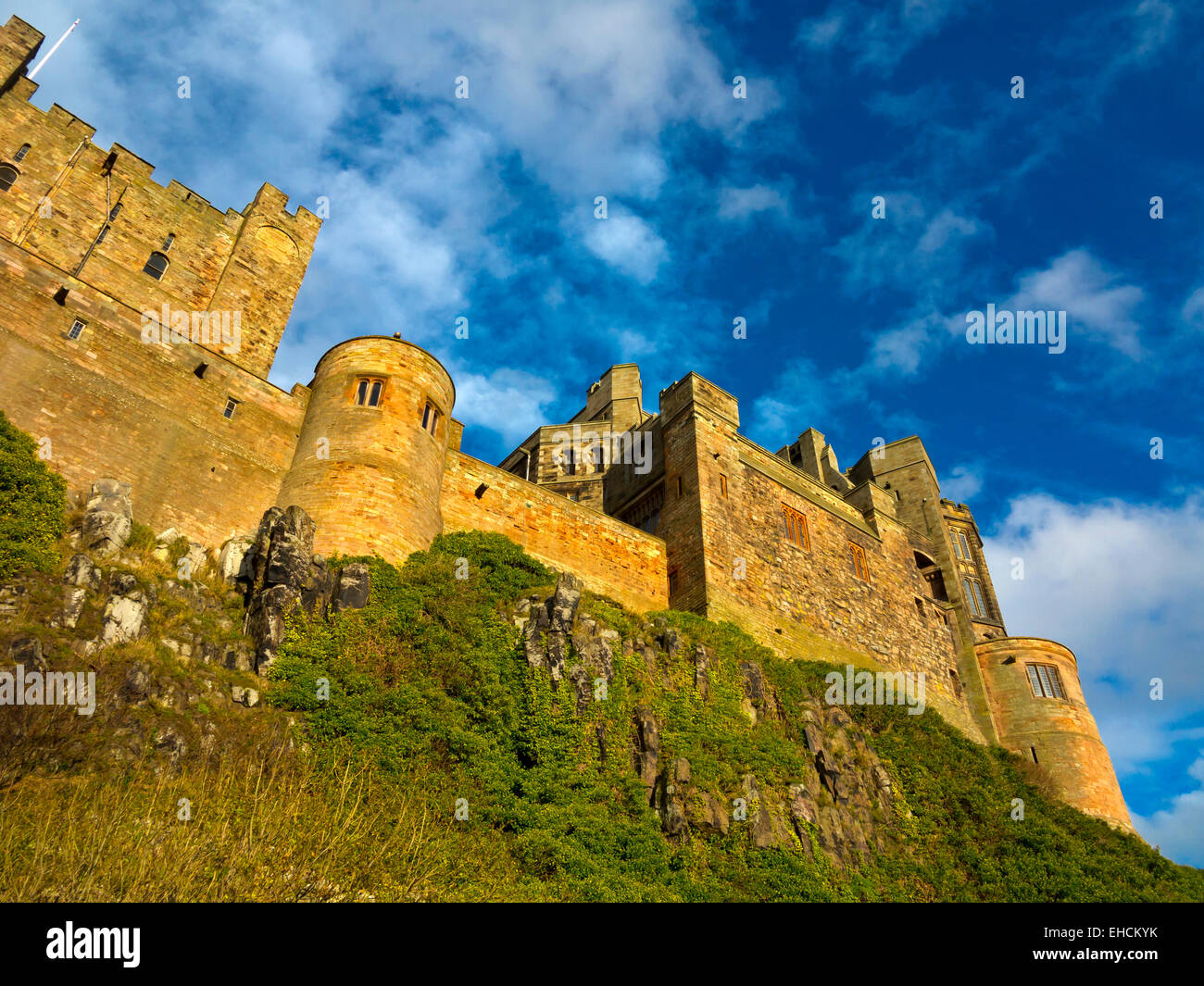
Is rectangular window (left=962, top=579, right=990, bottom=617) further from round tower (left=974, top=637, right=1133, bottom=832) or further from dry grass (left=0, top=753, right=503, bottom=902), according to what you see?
dry grass (left=0, top=753, right=503, bottom=902)

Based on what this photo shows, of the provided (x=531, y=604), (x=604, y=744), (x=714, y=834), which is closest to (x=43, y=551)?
(x=531, y=604)

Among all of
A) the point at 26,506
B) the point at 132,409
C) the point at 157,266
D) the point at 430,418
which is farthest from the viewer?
the point at 157,266

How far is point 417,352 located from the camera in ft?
79.8

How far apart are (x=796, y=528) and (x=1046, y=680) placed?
38.0 ft

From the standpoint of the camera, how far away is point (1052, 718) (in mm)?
30750

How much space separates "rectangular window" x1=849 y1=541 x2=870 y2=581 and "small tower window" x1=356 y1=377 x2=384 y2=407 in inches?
770

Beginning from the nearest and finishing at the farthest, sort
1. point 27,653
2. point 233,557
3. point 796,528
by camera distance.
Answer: point 27,653 → point 233,557 → point 796,528

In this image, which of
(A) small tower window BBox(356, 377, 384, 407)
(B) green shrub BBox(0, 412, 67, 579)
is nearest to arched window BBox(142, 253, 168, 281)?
(A) small tower window BBox(356, 377, 384, 407)

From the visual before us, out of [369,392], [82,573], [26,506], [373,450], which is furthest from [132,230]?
[82,573]

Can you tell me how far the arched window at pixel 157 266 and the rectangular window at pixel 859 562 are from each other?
2745cm

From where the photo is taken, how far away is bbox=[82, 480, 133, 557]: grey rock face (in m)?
16.7

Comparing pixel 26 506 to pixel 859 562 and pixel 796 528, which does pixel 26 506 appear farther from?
pixel 859 562
